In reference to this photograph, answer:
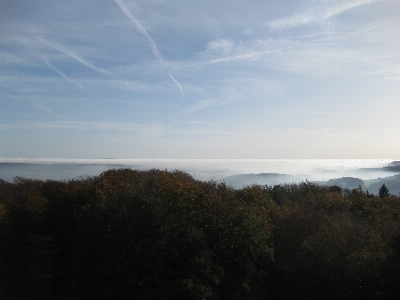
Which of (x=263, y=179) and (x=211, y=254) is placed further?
(x=263, y=179)

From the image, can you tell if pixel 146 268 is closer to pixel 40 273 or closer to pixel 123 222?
pixel 123 222

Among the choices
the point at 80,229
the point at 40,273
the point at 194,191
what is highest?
the point at 194,191

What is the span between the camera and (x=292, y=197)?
3700 cm

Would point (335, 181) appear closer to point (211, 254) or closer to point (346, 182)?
point (346, 182)

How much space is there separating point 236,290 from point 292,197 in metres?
21.2

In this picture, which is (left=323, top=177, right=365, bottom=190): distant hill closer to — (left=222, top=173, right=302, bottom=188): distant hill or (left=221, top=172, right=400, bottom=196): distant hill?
(left=221, top=172, right=400, bottom=196): distant hill

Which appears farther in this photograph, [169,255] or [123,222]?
[123,222]

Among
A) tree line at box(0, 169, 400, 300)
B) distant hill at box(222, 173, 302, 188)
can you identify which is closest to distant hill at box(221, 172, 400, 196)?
distant hill at box(222, 173, 302, 188)

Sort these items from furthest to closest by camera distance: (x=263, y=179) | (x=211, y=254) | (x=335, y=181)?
(x=335, y=181)
(x=263, y=179)
(x=211, y=254)

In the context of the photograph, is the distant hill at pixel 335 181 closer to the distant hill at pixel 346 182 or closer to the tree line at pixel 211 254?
the distant hill at pixel 346 182

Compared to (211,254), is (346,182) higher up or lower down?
higher up

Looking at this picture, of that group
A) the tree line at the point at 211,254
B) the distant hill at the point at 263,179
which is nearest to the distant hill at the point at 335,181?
the distant hill at the point at 263,179

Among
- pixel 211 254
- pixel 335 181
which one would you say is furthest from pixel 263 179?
pixel 211 254

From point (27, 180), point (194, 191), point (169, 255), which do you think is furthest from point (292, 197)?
point (27, 180)
